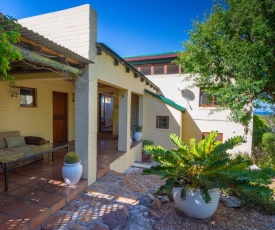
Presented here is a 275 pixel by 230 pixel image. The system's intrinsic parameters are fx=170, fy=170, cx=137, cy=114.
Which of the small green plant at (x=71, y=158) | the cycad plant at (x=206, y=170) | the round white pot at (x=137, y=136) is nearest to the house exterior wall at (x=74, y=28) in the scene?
the small green plant at (x=71, y=158)

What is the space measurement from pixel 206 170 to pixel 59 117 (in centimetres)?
742

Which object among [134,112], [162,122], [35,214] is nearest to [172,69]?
[162,122]

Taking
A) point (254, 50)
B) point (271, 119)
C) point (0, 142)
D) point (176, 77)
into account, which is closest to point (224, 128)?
point (271, 119)

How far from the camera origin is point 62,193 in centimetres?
391

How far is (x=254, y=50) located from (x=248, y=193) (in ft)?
17.2

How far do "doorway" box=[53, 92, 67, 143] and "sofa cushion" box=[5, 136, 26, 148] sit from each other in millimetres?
2155

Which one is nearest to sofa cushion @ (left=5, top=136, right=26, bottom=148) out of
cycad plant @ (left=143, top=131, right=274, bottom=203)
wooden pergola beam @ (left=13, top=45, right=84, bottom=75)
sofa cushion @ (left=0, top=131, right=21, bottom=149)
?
sofa cushion @ (left=0, top=131, right=21, bottom=149)

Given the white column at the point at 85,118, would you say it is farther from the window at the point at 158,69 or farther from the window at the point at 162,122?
the window at the point at 158,69

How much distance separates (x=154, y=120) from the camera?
35.7 feet

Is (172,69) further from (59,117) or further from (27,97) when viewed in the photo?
(27,97)

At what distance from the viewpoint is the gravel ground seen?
3.20 meters

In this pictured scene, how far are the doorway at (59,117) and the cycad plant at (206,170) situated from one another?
20.1 ft

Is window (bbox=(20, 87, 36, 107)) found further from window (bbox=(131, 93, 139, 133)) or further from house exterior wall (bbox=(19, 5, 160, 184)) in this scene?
window (bbox=(131, 93, 139, 133))

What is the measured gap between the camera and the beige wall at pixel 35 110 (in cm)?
591
